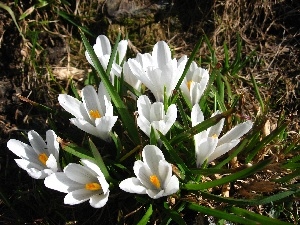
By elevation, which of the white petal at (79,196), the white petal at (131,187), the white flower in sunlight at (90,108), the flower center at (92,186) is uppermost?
the white flower in sunlight at (90,108)

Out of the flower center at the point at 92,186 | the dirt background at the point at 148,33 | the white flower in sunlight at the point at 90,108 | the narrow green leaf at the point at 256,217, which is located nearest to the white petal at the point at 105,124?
the white flower in sunlight at the point at 90,108

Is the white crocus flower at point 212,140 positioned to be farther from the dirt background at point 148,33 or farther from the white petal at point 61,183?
the dirt background at point 148,33

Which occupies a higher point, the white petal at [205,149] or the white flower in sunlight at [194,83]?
the white flower in sunlight at [194,83]

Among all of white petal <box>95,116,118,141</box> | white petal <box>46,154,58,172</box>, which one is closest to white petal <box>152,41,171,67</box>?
white petal <box>95,116,118,141</box>

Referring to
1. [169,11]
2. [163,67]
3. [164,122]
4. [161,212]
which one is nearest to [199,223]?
[161,212]

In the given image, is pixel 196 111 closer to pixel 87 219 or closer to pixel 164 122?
pixel 164 122

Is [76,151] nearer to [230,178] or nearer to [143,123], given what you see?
[143,123]

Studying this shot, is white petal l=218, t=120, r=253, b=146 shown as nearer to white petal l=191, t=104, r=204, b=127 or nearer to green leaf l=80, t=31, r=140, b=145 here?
white petal l=191, t=104, r=204, b=127
